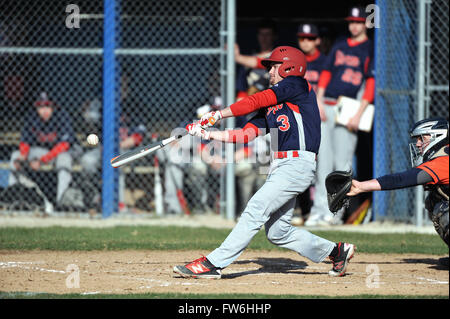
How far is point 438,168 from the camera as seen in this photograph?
5.56 m

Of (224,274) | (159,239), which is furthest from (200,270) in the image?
(159,239)

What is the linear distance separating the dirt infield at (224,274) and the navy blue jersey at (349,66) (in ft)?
9.41

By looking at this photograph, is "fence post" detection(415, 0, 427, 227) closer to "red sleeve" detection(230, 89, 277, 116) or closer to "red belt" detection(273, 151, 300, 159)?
"red belt" detection(273, 151, 300, 159)

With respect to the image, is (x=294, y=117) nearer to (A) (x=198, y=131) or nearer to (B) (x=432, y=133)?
(A) (x=198, y=131)

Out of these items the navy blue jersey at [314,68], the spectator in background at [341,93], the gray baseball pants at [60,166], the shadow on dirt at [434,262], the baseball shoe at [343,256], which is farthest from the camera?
the gray baseball pants at [60,166]

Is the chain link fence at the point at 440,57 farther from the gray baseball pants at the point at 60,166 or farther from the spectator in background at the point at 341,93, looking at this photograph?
the gray baseball pants at the point at 60,166

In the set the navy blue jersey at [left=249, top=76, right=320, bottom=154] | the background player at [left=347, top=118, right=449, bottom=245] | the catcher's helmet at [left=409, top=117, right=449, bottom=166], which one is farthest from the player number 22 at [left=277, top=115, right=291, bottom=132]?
the catcher's helmet at [left=409, top=117, right=449, bottom=166]

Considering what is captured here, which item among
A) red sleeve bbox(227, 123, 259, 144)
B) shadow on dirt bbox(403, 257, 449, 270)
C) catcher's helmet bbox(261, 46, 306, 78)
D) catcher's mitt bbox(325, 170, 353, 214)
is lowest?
shadow on dirt bbox(403, 257, 449, 270)

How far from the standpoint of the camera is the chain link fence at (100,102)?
33.1ft

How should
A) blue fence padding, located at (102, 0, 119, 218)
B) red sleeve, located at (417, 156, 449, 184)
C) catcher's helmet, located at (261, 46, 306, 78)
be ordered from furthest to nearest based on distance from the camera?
blue fence padding, located at (102, 0, 119, 218), catcher's helmet, located at (261, 46, 306, 78), red sleeve, located at (417, 156, 449, 184)

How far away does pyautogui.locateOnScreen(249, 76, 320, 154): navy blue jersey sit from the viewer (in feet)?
18.8

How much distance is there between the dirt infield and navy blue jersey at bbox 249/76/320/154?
111 centimetres

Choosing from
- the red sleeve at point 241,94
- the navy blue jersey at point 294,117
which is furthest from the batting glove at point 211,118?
the red sleeve at point 241,94

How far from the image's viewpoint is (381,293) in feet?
17.5
